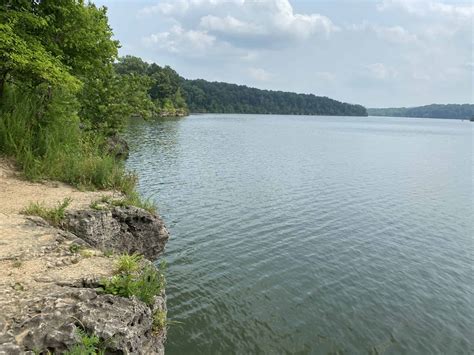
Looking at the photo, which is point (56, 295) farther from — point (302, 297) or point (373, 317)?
point (373, 317)

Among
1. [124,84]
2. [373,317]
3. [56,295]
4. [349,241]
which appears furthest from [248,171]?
[56,295]

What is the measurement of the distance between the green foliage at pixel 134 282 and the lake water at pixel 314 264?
127 inches

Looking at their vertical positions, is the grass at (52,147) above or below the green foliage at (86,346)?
above

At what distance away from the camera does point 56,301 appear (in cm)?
522

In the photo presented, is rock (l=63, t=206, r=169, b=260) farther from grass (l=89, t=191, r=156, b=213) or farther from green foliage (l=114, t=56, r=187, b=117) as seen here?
green foliage (l=114, t=56, r=187, b=117)

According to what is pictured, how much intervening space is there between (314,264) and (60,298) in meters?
10.2

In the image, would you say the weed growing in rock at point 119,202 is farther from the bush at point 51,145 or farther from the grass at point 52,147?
the bush at point 51,145

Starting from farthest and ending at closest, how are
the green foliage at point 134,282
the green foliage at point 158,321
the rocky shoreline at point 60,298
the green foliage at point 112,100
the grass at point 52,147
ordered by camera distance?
the green foliage at point 112,100
the grass at point 52,147
the green foliage at point 158,321
the green foliage at point 134,282
the rocky shoreline at point 60,298

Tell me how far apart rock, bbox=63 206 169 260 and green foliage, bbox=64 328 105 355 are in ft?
12.2

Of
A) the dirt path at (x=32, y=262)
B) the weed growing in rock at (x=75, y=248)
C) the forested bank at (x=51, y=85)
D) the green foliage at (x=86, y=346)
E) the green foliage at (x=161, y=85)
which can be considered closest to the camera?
the green foliage at (x=86, y=346)

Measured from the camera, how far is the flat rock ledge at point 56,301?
4.64 m

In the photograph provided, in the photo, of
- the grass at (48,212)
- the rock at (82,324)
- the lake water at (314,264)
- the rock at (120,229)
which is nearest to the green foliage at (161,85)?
the lake water at (314,264)

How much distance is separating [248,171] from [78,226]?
23094 millimetres

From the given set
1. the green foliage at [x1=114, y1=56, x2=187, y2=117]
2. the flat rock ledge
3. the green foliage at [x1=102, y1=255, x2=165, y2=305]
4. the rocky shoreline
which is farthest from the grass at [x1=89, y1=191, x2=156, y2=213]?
the green foliage at [x1=114, y1=56, x2=187, y2=117]
